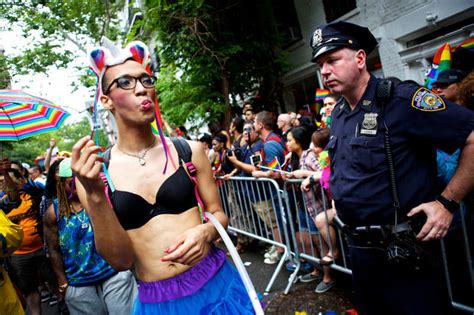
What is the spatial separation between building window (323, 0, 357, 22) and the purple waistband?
31.2 ft

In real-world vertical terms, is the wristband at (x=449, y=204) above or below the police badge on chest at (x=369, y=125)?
below

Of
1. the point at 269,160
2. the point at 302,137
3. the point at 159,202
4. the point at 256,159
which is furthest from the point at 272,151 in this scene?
the point at 159,202

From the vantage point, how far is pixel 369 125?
6.97 ft

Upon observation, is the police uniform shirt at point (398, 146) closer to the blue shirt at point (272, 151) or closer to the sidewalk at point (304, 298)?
the sidewalk at point (304, 298)

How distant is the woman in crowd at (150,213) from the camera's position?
5.96 feet

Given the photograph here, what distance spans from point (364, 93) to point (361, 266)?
45.9 inches

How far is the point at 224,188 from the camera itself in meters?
6.59

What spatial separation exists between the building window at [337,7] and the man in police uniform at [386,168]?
325 inches

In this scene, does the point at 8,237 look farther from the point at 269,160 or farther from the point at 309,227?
the point at 269,160

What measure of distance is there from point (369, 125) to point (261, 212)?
3147mm

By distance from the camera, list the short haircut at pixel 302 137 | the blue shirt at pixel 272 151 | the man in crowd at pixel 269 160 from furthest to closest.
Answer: the blue shirt at pixel 272 151 → the man in crowd at pixel 269 160 → the short haircut at pixel 302 137

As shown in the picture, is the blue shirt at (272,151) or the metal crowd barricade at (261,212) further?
the blue shirt at (272,151)

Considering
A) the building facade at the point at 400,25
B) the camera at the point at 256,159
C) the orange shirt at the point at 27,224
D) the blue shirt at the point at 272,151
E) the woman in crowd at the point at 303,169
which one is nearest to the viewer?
the woman in crowd at the point at 303,169

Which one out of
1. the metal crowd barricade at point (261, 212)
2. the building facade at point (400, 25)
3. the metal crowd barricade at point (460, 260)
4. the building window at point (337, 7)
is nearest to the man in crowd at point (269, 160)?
the metal crowd barricade at point (261, 212)
